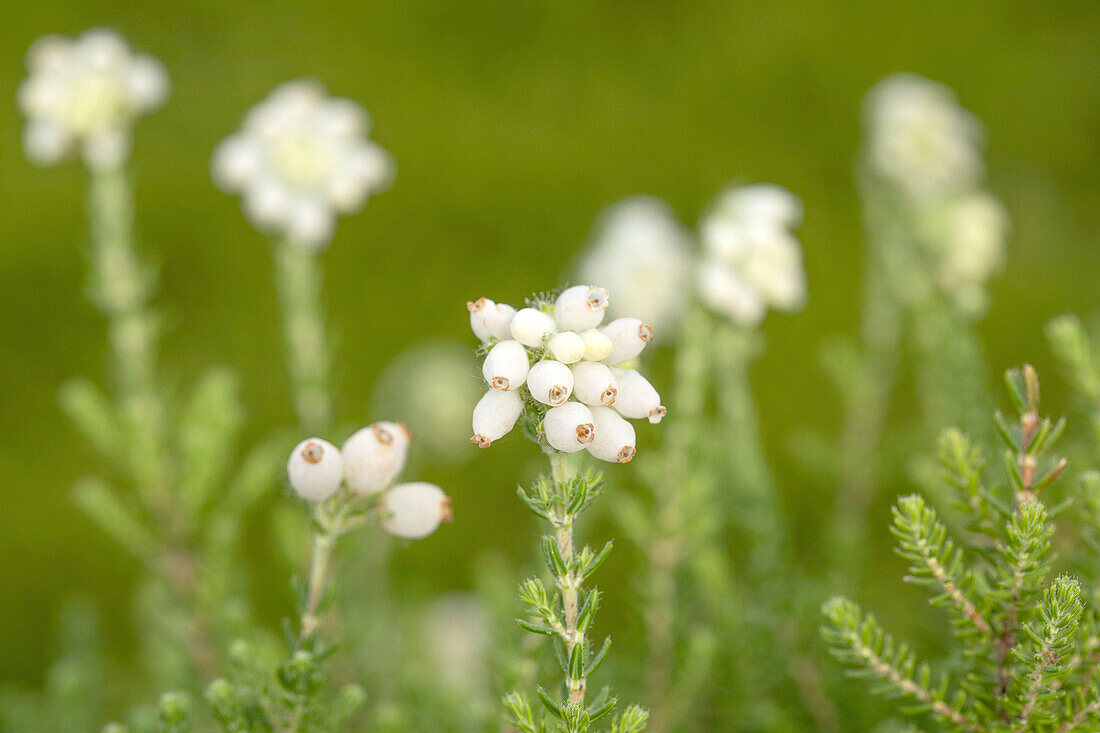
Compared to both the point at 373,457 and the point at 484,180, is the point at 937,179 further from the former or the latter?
the point at 484,180

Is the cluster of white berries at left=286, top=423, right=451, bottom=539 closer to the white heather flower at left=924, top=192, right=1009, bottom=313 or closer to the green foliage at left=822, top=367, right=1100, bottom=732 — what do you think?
the green foliage at left=822, top=367, right=1100, bottom=732

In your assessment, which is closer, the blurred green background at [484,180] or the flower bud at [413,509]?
the flower bud at [413,509]

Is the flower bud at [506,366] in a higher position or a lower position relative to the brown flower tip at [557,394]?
higher

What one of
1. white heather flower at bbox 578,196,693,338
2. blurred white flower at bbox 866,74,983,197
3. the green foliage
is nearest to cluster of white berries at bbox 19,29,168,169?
white heather flower at bbox 578,196,693,338

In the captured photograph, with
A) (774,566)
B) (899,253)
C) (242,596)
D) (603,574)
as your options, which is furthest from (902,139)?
(242,596)

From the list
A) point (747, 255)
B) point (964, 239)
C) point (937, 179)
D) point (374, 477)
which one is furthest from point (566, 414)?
point (937, 179)

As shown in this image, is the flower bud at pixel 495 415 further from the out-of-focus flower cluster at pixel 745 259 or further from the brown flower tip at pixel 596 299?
the out-of-focus flower cluster at pixel 745 259

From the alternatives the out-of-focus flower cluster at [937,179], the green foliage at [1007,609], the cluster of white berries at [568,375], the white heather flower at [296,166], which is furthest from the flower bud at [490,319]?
the out-of-focus flower cluster at [937,179]
